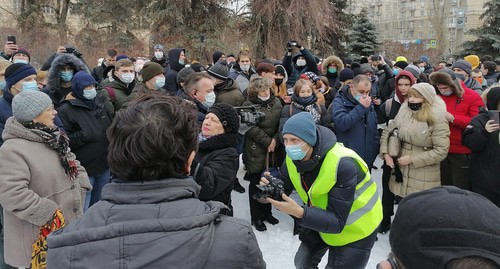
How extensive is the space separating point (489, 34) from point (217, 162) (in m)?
20.6

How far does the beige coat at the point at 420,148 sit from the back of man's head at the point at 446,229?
3.34 meters

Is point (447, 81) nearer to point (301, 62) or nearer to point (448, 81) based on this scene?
point (448, 81)

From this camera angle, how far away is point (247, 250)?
4.39ft

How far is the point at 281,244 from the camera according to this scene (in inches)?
180

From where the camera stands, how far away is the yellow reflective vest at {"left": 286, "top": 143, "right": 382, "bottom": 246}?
2.64 m

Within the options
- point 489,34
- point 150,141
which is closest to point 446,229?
point 150,141

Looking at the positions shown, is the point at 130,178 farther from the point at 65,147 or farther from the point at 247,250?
the point at 65,147

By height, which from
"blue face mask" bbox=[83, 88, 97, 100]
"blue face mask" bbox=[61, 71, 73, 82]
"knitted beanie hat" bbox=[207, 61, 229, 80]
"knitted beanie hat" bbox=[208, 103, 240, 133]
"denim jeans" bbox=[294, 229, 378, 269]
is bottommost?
"denim jeans" bbox=[294, 229, 378, 269]

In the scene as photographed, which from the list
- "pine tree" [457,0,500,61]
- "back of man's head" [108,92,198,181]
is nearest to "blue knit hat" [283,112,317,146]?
"back of man's head" [108,92,198,181]

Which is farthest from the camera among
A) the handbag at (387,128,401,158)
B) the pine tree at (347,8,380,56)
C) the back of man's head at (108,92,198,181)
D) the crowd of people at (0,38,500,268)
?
the pine tree at (347,8,380,56)

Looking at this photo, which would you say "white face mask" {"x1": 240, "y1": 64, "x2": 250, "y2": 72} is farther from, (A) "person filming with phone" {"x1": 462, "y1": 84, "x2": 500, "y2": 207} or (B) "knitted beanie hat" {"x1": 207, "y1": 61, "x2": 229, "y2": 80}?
(A) "person filming with phone" {"x1": 462, "y1": 84, "x2": 500, "y2": 207}

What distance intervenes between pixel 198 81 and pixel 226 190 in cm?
109

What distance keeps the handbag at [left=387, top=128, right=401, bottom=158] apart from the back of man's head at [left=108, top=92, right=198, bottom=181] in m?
3.50

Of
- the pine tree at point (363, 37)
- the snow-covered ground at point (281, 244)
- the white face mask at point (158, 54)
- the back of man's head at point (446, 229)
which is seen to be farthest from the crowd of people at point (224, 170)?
the pine tree at point (363, 37)
